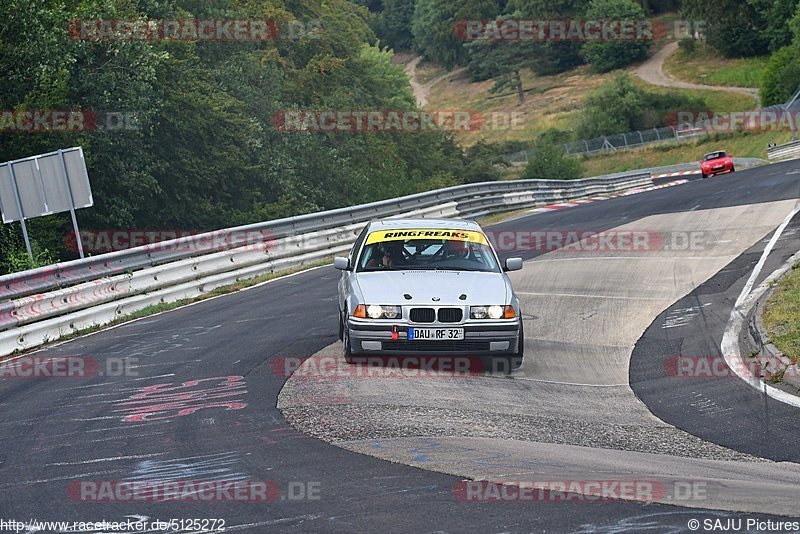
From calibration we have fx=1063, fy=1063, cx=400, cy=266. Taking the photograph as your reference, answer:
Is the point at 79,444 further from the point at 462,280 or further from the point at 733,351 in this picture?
the point at 733,351

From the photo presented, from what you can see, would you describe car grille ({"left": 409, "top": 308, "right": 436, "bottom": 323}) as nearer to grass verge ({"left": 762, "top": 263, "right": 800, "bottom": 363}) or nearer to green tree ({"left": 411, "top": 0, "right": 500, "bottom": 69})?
grass verge ({"left": 762, "top": 263, "right": 800, "bottom": 363})

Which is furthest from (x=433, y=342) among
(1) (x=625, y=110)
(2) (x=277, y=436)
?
(1) (x=625, y=110)

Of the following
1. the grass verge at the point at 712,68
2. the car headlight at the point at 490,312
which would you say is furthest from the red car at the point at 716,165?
the grass verge at the point at 712,68

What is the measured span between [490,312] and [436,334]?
2.01ft

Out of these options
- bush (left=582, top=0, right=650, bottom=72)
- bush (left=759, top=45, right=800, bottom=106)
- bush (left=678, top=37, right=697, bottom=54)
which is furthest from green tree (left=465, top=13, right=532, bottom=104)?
bush (left=759, top=45, right=800, bottom=106)

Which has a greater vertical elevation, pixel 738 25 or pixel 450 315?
pixel 738 25

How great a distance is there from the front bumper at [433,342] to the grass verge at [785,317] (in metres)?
3.00

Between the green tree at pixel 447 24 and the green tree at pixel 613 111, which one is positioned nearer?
the green tree at pixel 613 111

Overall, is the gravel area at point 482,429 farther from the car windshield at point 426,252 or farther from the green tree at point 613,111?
the green tree at point 613,111

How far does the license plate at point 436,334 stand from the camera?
34.9 feet

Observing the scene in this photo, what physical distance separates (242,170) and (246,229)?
50.2 ft

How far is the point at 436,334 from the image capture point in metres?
10.6

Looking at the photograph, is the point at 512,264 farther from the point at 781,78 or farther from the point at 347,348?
the point at 781,78

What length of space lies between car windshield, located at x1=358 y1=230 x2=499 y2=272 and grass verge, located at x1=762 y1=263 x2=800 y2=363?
3208 mm
